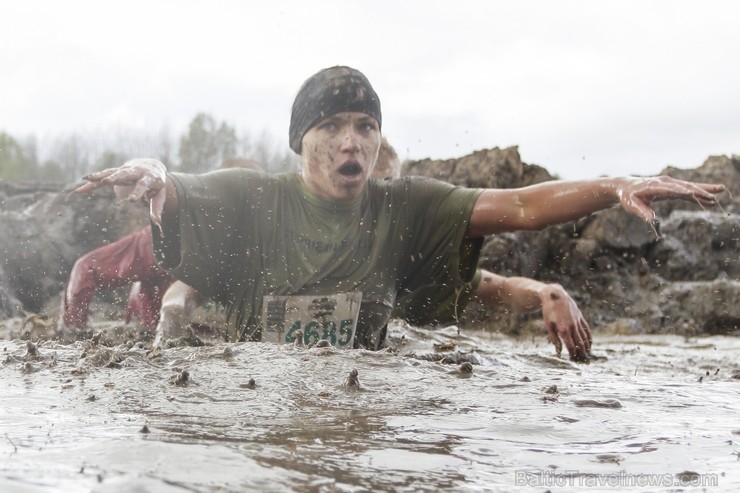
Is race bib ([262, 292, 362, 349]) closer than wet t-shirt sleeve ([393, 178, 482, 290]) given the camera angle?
Yes

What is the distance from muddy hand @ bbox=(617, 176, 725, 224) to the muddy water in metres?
0.79

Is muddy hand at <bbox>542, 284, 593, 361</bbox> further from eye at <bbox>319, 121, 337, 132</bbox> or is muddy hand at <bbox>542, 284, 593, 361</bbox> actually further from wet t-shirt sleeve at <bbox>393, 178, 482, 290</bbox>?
eye at <bbox>319, 121, 337, 132</bbox>

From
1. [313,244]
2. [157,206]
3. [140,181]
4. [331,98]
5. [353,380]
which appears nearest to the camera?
[353,380]

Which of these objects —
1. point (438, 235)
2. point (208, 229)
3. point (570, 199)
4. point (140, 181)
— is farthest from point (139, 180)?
point (570, 199)

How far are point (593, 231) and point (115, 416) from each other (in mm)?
10417

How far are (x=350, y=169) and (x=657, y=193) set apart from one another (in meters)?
1.68

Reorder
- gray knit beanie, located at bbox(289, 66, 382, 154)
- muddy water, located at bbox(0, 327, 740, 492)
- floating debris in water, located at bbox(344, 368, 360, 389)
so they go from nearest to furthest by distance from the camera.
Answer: muddy water, located at bbox(0, 327, 740, 492) < floating debris in water, located at bbox(344, 368, 360, 389) < gray knit beanie, located at bbox(289, 66, 382, 154)

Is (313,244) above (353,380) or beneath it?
above

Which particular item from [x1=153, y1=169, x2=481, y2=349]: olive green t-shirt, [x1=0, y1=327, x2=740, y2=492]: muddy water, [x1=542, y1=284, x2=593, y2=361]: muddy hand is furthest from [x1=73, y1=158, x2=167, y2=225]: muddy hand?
[x1=542, y1=284, x2=593, y2=361]: muddy hand

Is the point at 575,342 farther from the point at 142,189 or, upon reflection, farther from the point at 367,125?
the point at 142,189

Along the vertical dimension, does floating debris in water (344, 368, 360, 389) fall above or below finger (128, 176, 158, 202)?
below

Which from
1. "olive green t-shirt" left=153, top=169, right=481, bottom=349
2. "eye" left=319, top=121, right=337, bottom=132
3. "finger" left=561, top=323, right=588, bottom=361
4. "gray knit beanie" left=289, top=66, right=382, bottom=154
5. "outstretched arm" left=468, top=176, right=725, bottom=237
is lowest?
"finger" left=561, top=323, right=588, bottom=361

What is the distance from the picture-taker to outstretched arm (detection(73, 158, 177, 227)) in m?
3.73

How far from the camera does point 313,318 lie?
4.51m
